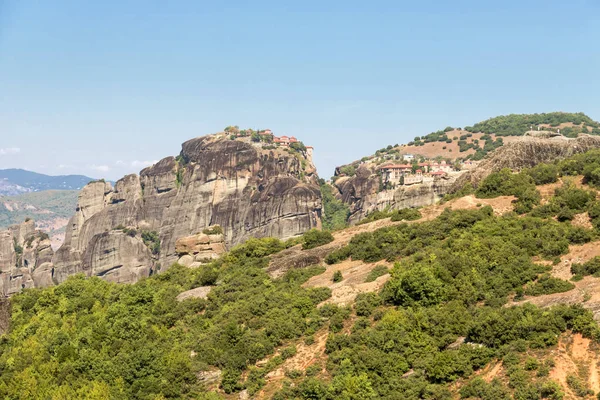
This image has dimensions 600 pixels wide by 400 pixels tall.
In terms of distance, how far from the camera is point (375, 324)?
47.4 m

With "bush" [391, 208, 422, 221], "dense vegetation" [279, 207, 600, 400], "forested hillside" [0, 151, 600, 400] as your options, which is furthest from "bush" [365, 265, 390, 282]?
"bush" [391, 208, 422, 221]

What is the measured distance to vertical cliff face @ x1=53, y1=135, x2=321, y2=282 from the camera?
561ft

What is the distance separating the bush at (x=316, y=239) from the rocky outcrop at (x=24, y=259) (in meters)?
117

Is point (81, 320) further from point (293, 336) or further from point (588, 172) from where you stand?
point (588, 172)

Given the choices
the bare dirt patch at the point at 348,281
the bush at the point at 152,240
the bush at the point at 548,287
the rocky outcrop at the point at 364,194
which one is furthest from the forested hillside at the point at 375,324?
the bush at the point at 152,240

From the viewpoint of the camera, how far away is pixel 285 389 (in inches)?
1678

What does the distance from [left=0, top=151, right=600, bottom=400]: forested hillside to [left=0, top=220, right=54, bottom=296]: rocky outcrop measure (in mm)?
109063

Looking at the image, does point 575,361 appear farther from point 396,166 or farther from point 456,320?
point 396,166

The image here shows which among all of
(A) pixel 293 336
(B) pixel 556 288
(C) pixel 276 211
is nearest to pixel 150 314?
(A) pixel 293 336

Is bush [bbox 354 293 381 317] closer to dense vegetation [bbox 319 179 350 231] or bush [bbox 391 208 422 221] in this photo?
bush [bbox 391 208 422 221]

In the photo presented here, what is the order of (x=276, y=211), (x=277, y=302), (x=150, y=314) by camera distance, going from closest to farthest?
(x=277, y=302), (x=150, y=314), (x=276, y=211)

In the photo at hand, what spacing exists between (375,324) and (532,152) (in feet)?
114

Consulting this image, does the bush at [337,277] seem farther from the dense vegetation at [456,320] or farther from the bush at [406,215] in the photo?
the bush at [406,215]

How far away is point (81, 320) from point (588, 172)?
45.3 metres
